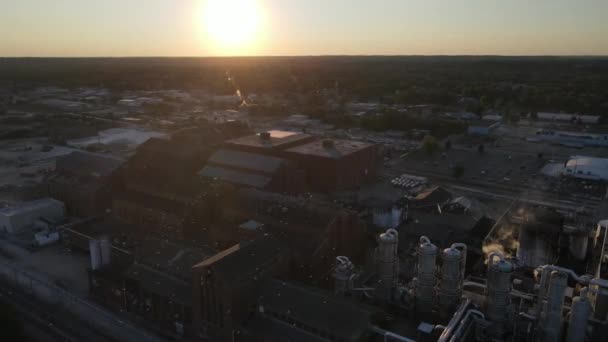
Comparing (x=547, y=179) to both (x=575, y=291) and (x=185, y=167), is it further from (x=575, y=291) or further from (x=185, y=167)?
(x=185, y=167)

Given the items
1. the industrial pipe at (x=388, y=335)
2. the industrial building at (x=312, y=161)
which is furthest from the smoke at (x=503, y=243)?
the industrial building at (x=312, y=161)

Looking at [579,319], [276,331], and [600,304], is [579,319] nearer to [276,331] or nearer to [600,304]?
[600,304]

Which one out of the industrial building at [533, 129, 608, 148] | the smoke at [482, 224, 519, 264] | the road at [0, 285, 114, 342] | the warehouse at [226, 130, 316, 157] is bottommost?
the road at [0, 285, 114, 342]

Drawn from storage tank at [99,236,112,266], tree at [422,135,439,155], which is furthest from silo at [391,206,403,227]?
tree at [422,135,439,155]

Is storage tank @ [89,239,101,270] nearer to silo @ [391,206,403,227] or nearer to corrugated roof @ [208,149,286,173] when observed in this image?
corrugated roof @ [208,149,286,173]

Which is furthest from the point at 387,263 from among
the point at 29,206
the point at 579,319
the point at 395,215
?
the point at 29,206

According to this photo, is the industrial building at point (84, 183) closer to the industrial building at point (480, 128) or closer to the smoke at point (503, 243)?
the smoke at point (503, 243)
